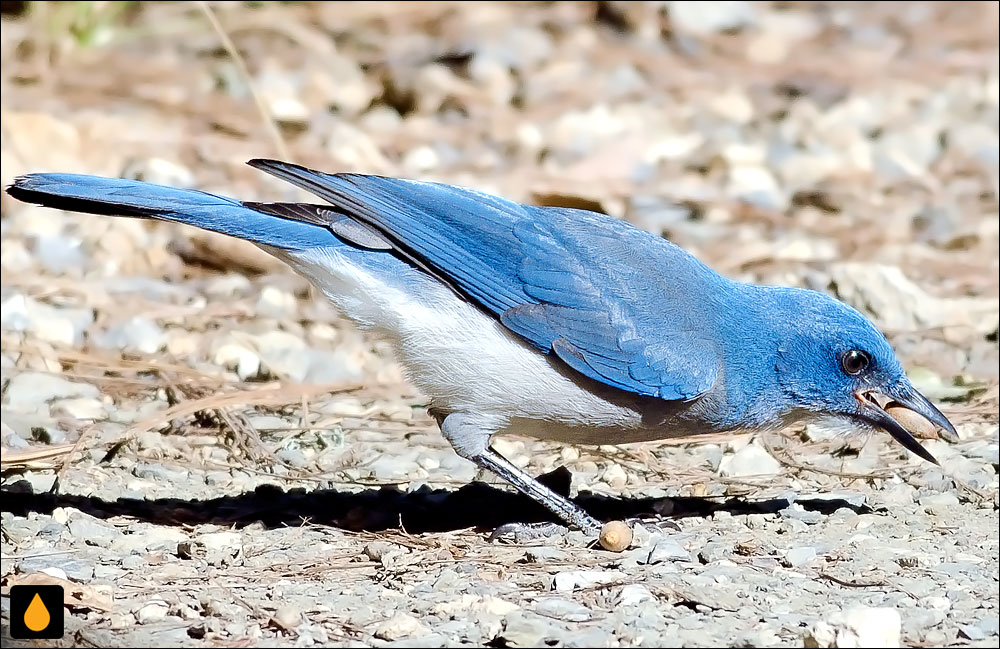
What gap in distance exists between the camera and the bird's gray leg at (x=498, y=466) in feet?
15.4

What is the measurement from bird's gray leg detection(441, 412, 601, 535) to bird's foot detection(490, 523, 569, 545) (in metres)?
0.06

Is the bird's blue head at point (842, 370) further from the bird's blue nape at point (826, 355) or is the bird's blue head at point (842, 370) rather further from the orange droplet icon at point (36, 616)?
the orange droplet icon at point (36, 616)

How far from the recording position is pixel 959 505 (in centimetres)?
496

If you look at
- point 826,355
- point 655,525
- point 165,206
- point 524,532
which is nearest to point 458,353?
point 524,532

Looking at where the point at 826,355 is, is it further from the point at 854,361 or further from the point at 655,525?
the point at 655,525

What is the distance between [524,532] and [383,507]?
555 mm

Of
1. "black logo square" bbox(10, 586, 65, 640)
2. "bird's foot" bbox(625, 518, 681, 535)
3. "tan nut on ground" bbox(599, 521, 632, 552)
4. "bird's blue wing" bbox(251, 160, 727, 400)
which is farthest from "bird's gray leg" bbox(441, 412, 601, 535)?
"black logo square" bbox(10, 586, 65, 640)

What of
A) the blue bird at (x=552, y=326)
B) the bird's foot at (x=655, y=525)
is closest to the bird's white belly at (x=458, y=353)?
the blue bird at (x=552, y=326)

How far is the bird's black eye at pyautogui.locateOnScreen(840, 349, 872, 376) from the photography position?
4707 millimetres

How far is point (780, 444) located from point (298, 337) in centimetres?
231

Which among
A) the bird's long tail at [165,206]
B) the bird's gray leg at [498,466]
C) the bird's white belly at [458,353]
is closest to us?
the bird's long tail at [165,206]

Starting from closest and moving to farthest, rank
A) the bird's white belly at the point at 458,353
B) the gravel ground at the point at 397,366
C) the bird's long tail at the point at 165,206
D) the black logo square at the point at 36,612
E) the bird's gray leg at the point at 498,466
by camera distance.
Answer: the black logo square at the point at 36,612
the gravel ground at the point at 397,366
the bird's long tail at the point at 165,206
the bird's white belly at the point at 458,353
the bird's gray leg at the point at 498,466

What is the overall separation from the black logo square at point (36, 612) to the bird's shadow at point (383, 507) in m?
0.91

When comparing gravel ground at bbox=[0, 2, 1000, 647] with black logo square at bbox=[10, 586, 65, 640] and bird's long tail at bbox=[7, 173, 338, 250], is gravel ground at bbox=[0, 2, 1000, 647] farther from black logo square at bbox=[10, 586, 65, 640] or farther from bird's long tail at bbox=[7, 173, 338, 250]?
bird's long tail at bbox=[7, 173, 338, 250]
